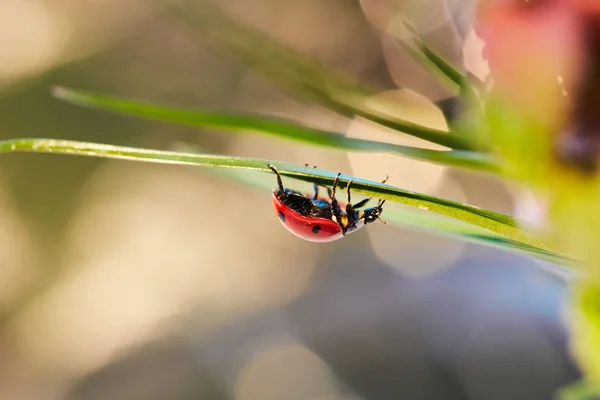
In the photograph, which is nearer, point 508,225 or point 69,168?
point 508,225

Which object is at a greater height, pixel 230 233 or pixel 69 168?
pixel 69 168

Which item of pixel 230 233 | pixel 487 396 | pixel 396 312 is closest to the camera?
pixel 487 396

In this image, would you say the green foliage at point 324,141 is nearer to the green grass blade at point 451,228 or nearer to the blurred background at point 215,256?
the green grass blade at point 451,228

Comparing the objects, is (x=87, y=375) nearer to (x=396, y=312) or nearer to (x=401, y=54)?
(x=396, y=312)

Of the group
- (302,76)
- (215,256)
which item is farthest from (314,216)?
(215,256)

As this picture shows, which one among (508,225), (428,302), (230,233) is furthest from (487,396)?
(508,225)

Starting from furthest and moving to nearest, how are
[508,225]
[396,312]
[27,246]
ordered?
1. [27,246]
2. [396,312]
3. [508,225]

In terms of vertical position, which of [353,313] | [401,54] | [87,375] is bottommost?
[87,375]
